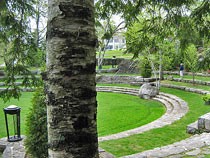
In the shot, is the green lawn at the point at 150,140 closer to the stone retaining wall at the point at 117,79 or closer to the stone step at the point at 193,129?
the stone step at the point at 193,129

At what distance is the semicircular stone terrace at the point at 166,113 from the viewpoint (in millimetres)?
6678

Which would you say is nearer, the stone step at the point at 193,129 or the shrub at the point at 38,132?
the shrub at the point at 38,132

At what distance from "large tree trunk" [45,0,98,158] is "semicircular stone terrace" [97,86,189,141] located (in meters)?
5.10

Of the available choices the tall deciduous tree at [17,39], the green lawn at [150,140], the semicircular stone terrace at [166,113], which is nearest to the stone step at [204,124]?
the green lawn at [150,140]

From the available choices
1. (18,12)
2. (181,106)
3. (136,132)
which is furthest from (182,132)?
(18,12)

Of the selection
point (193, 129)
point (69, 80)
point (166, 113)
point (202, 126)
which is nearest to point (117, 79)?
→ point (166, 113)

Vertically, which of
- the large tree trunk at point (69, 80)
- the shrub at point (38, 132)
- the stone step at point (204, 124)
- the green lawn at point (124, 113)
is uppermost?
the large tree trunk at point (69, 80)

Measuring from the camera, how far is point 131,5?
3.95 meters

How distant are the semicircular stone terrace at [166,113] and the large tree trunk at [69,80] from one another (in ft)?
16.7

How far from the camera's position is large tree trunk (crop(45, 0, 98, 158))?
1106 mm

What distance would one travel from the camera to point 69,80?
1.10 meters

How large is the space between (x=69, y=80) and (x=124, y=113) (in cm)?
855

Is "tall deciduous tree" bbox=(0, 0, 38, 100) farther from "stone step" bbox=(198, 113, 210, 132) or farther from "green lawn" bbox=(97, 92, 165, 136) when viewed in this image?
"stone step" bbox=(198, 113, 210, 132)

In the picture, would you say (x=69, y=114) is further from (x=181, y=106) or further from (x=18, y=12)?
(x=181, y=106)
